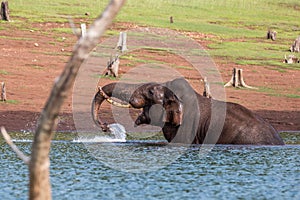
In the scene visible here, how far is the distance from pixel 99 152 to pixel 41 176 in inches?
265

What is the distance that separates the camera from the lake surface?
8906 millimetres

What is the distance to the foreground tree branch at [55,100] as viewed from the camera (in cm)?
469

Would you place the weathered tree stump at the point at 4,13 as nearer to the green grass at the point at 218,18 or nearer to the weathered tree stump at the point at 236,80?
the green grass at the point at 218,18

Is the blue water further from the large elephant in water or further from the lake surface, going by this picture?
the large elephant in water

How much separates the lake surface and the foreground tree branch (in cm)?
349

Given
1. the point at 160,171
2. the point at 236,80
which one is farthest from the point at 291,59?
the point at 160,171

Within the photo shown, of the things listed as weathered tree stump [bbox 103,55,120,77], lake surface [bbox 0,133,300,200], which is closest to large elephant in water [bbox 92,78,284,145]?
lake surface [bbox 0,133,300,200]

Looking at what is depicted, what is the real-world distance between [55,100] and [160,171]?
559 centimetres

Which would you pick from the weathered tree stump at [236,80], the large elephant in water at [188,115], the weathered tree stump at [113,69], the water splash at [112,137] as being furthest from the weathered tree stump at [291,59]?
the large elephant in water at [188,115]

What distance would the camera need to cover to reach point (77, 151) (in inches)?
473

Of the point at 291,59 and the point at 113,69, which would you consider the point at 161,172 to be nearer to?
the point at 113,69

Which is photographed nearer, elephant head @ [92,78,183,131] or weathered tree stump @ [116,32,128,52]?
elephant head @ [92,78,183,131]

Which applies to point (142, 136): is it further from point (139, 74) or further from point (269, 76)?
point (269, 76)

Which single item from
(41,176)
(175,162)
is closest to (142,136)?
(175,162)
